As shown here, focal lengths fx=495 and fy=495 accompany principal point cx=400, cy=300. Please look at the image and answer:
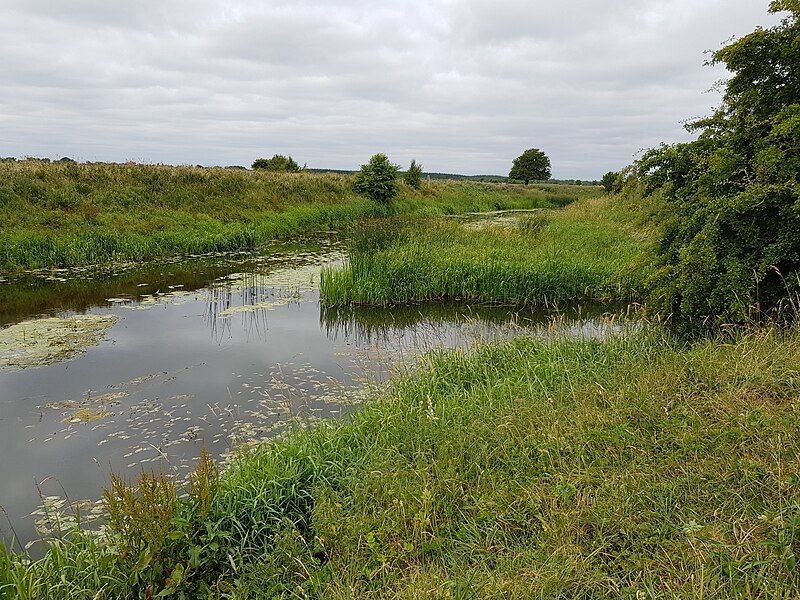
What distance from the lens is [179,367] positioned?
7719 millimetres

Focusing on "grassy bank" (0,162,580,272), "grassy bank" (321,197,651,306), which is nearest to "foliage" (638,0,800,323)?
"grassy bank" (321,197,651,306)

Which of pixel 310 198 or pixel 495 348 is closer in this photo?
pixel 495 348

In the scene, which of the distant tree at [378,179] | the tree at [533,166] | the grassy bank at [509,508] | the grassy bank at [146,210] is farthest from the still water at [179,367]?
the tree at [533,166]

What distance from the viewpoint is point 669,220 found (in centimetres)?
647

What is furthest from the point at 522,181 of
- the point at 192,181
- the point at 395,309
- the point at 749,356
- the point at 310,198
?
the point at 749,356

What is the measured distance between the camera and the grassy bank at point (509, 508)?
8.46 ft

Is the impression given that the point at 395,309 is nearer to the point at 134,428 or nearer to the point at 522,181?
the point at 134,428

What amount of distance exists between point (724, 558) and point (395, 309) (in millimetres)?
8999

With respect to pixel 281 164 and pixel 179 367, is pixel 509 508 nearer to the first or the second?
pixel 179 367

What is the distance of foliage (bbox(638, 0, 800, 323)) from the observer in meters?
5.07

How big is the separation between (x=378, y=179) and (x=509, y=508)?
30.4 meters

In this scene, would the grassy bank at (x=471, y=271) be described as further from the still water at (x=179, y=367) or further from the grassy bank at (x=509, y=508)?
the grassy bank at (x=509, y=508)

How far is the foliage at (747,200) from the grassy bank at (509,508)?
98cm

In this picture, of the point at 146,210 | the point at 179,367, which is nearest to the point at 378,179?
the point at 146,210
